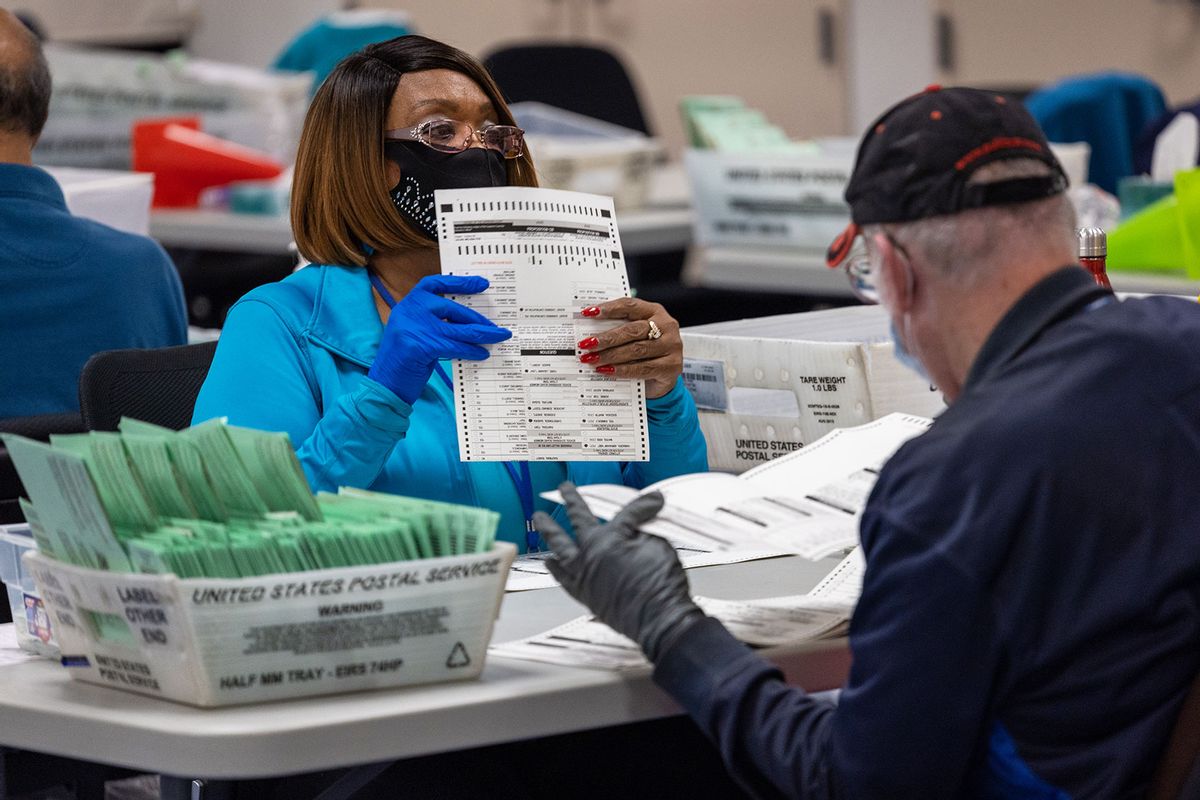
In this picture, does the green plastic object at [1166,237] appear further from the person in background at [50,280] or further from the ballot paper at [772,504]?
the person in background at [50,280]

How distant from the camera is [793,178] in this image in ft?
13.2

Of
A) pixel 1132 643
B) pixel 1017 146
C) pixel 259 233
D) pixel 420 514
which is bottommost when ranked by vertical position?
pixel 259 233

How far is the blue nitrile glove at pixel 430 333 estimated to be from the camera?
71.4 inches

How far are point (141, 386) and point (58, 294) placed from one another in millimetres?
654

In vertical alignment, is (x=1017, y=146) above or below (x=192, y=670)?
above

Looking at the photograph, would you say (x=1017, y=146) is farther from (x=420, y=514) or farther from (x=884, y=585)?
(x=420, y=514)

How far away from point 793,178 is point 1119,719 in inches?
112

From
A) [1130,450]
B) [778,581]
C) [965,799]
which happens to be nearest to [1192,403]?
[1130,450]

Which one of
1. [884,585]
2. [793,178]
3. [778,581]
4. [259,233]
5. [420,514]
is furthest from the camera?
[259,233]

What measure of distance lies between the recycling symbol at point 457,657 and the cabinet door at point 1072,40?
665cm

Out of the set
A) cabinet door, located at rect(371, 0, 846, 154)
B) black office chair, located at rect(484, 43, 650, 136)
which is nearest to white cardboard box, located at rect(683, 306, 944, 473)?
black office chair, located at rect(484, 43, 650, 136)

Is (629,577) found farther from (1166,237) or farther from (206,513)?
(1166,237)

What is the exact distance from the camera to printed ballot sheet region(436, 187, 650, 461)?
1838 millimetres

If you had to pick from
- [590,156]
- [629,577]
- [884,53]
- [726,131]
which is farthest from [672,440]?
[884,53]
